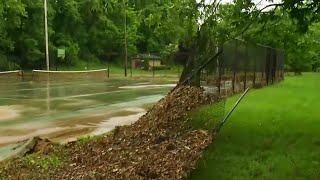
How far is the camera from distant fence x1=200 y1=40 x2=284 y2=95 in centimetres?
1055

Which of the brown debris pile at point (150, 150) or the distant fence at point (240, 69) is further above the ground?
the distant fence at point (240, 69)

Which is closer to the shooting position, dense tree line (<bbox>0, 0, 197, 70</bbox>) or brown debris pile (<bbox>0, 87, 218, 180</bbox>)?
brown debris pile (<bbox>0, 87, 218, 180</bbox>)

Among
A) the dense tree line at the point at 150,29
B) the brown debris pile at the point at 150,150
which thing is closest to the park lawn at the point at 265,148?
the brown debris pile at the point at 150,150

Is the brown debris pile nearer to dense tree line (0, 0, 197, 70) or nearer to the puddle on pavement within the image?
the puddle on pavement

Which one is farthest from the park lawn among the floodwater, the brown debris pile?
the floodwater

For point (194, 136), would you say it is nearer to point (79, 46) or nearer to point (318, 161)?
point (318, 161)

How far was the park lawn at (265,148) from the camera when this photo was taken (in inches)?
273

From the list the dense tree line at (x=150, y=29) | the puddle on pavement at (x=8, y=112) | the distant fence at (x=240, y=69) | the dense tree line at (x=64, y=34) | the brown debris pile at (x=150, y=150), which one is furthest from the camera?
the dense tree line at (x=64, y=34)

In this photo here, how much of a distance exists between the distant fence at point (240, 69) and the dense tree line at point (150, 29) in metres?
0.66

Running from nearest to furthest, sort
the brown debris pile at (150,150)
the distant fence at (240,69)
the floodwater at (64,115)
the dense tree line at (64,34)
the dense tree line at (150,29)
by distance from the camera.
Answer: the brown debris pile at (150,150), the dense tree line at (150,29), the distant fence at (240,69), the floodwater at (64,115), the dense tree line at (64,34)

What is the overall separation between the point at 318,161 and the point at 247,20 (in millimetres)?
3187

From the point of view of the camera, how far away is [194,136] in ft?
27.8

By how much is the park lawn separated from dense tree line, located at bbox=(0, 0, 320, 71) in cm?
177

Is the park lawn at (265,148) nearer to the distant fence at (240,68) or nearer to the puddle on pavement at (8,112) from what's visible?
the distant fence at (240,68)
